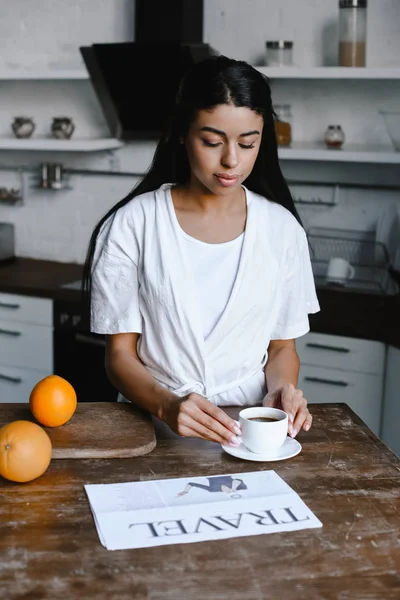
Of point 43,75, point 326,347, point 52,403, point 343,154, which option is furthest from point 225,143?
point 43,75

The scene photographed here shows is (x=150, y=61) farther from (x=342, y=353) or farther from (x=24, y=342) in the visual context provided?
(x=342, y=353)

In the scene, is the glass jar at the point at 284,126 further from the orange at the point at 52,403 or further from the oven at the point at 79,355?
the orange at the point at 52,403

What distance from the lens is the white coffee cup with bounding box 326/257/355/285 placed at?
3.39m

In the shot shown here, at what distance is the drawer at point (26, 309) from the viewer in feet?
11.8

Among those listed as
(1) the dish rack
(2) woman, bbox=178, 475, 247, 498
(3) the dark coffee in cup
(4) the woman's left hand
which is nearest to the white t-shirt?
(4) the woman's left hand

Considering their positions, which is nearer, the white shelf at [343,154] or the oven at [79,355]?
the white shelf at [343,154]

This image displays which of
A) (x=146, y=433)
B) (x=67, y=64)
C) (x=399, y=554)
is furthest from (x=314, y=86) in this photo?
(x=399, y=554)

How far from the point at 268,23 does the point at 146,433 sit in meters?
2.65

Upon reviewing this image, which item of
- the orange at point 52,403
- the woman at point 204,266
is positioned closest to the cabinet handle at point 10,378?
the woman at point 204,266

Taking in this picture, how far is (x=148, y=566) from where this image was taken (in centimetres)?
106

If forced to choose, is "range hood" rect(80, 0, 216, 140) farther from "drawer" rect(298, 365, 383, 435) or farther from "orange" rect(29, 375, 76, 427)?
"orange" rect(29, 375, 76, 427)

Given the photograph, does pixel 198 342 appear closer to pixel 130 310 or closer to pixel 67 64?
pixel 130 310

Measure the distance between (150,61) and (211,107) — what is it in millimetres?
1940

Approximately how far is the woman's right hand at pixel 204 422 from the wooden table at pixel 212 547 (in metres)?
0.04
